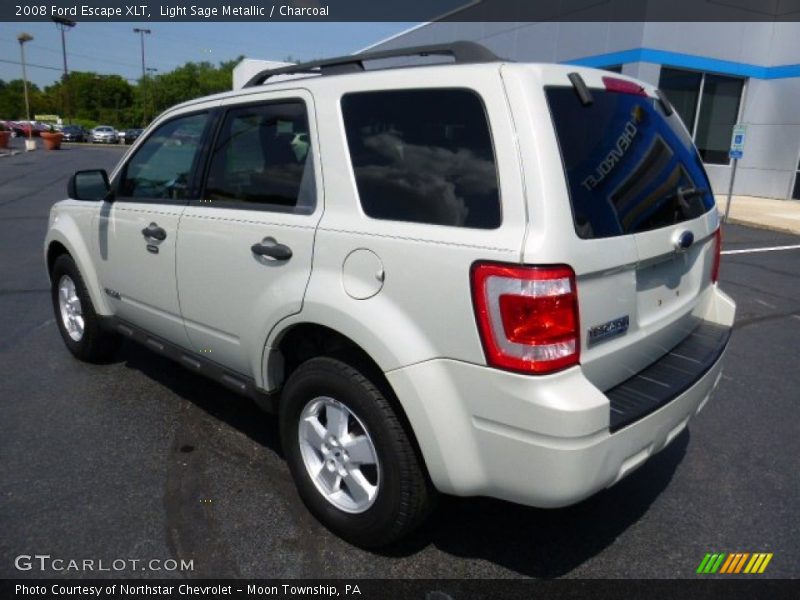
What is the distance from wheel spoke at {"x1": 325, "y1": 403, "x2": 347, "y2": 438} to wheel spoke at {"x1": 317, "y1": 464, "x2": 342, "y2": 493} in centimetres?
20

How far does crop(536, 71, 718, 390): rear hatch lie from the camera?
2.17m

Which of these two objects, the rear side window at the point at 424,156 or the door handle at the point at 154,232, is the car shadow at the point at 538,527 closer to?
the rear side window at the point at 424,156

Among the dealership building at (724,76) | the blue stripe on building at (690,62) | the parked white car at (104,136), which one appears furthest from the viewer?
the parked white car at (104,136)

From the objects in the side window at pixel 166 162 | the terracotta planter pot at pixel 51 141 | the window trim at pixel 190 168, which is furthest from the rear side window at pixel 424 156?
the terracotta planter pot at pixel 51 141

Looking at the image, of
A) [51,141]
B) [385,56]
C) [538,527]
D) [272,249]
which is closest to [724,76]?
[385,56]

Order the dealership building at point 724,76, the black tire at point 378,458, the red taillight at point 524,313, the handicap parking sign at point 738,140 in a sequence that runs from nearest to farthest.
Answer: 1. the red taillight at point 524,313
2. the black tire at point 378,458
3. the handicap parking sign at point 738,140
4. the dealership building at point 724,76

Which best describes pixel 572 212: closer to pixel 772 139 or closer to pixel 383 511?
pixel 383 511

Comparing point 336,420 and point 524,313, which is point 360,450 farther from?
point 524,313

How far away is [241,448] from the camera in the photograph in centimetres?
346

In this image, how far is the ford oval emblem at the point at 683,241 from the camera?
2.56 metres

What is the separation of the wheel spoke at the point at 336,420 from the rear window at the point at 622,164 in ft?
3.94

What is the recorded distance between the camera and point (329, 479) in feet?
9.00

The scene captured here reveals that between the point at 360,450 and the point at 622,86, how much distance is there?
→ 183 cm

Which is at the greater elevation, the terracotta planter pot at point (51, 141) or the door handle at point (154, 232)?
the door handle at point (154, 232)
